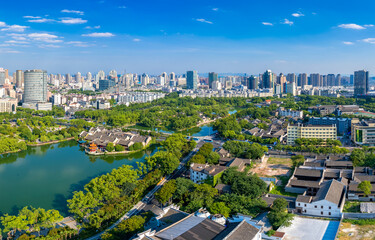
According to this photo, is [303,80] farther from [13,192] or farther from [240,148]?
[13,192]

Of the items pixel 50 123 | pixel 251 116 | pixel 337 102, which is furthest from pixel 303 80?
pixel 50 123

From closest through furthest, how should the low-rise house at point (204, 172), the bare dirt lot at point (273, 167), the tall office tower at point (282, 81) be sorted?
the low-rise house at point (204, 172) → the bare dirt lot at point (273, 167) → the tall office tower at point (282, 81)

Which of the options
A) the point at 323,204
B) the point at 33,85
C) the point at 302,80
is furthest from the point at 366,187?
the point at 302,80

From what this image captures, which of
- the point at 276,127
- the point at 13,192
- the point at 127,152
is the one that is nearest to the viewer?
the point at 13,192

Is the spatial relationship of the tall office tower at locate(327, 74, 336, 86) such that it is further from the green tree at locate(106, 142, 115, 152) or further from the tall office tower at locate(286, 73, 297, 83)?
the green tree at locate(106, 142, 115, 152)

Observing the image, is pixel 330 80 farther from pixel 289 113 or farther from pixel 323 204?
pixel 323 204

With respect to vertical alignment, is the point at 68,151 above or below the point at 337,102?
below

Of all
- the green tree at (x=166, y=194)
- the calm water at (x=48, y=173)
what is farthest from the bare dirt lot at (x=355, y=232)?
the calm water at (x=48, y=173)

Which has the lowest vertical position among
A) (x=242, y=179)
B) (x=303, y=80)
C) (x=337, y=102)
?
(x=242, y=179)

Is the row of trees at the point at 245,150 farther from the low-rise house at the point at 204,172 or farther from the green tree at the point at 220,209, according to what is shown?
the green tree at the point at 220,209
